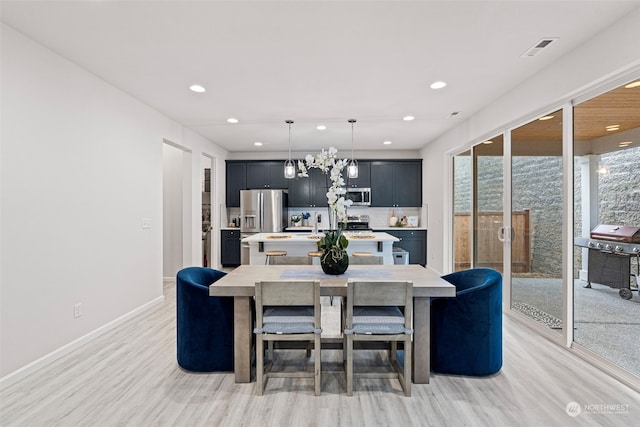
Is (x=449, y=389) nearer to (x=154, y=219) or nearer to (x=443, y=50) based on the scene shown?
(x=443, y=50)

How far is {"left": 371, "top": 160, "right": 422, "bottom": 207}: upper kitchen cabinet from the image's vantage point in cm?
732

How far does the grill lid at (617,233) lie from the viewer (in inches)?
95.6

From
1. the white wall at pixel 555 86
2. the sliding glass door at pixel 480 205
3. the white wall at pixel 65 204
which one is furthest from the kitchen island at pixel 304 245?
the white wall at pixel 555 86

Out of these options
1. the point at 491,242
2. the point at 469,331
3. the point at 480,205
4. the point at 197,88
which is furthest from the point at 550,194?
the point at 197,88

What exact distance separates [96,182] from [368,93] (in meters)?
2.99

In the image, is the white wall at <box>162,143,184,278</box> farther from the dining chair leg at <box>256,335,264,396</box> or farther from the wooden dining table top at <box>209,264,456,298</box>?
the dining chair leg at <box>256,335,264,396</box>

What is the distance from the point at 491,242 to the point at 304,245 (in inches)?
99.6

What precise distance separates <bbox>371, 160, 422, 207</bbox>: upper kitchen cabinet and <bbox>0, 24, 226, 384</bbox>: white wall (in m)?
4.55

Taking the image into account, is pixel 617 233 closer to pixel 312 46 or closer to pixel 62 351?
pixel 312 46

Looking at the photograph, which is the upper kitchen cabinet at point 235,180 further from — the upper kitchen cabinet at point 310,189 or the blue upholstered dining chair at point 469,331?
the blue upholstered dining chair at point 469,331

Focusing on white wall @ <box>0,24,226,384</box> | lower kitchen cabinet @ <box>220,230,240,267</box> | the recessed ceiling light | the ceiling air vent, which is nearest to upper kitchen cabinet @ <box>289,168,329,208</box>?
lower kitchen cabinet @ <box>220,230,240,267</box>

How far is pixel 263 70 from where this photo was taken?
10.4 ft

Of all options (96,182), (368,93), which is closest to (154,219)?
(96,182)

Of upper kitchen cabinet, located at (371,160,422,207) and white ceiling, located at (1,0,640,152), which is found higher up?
white ceiling, located at (1,0,640,152)
